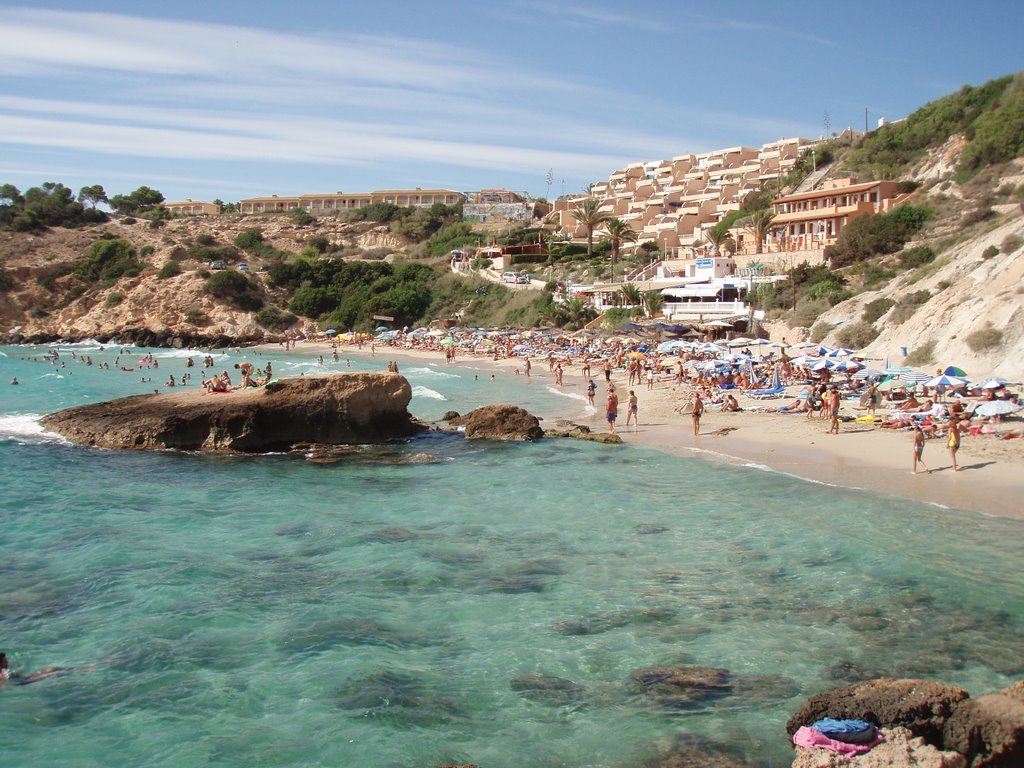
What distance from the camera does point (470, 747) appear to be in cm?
740

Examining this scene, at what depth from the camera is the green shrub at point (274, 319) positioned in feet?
238

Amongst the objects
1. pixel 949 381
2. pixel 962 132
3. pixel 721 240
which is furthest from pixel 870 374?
pixel 721 240

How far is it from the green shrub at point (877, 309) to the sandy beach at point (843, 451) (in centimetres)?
861

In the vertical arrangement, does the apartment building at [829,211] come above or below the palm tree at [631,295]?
above

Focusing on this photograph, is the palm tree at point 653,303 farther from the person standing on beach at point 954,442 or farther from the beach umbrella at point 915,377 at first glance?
the person standing on beach at point 954,442

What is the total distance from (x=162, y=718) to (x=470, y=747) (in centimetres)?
292

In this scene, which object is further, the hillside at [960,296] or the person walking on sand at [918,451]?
the hillside at [960,296]

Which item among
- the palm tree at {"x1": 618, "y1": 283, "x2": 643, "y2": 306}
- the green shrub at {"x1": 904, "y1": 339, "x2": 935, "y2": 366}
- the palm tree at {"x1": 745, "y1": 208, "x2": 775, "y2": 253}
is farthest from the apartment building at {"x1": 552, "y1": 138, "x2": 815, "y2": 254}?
the green shrub at {"x1": 904, "y1": 339, "x2": 935, "y2": 366}

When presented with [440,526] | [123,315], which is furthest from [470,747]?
[123,315]

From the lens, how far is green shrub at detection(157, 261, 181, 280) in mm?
77244

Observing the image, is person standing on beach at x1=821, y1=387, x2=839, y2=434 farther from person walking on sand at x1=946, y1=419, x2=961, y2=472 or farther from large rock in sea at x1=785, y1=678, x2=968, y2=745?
large rock in sea at x1=785, y1=678, x2=968, y2=745

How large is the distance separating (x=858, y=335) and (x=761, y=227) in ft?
74.3

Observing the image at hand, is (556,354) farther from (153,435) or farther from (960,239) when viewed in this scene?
(153,435)

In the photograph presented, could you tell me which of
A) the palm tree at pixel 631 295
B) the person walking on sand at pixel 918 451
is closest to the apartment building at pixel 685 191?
the palm tree at pixel 631 295
